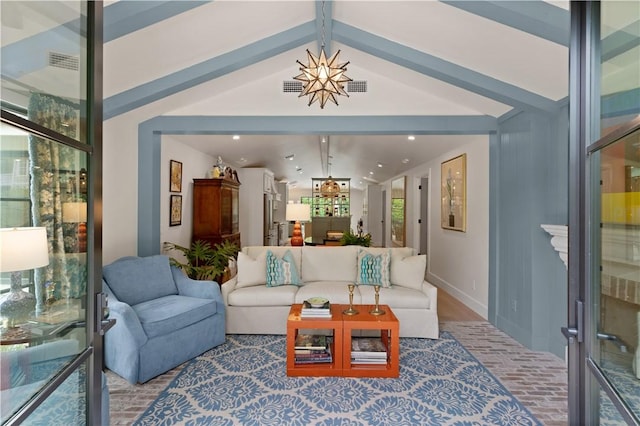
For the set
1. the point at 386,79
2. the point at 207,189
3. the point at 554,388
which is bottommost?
the point at 554,388

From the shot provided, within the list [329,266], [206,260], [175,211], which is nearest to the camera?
[329,266]

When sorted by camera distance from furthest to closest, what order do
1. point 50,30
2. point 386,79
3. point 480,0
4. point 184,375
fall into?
1. point 386,79
2. point 184,375
3. point 480,0
4. point 50,30

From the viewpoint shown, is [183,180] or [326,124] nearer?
[326,124]

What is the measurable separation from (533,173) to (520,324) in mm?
1540

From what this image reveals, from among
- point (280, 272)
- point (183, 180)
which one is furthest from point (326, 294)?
point (183, 180)

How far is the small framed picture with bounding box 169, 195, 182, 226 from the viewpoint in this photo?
523cm

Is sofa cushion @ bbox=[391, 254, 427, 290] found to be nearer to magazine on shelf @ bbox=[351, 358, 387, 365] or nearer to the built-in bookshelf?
magazine on shelf @ bbox=[351, 358, 387, 365]

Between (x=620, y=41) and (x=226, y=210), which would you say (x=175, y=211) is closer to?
(x=226, y=210)

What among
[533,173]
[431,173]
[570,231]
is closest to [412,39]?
[533,173]

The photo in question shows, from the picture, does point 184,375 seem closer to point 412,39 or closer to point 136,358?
point 136,358

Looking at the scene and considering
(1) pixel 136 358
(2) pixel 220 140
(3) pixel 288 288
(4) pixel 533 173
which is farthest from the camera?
(2) pixel 220 140

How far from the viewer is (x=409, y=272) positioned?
13.3 feet

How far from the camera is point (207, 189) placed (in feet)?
19.7

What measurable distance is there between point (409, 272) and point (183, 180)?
12.5 ft
